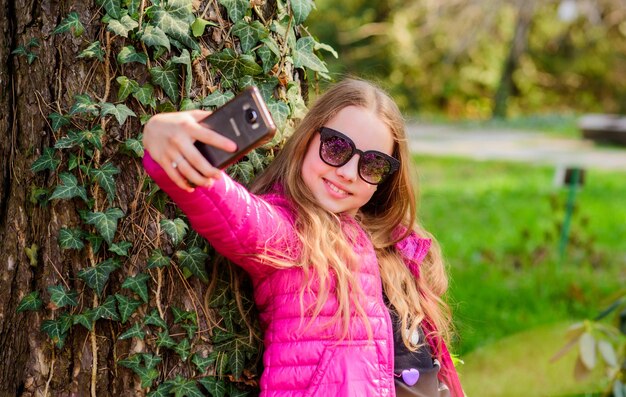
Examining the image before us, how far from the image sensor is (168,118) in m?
1.58

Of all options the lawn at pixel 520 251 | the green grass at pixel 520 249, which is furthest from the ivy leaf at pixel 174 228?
the green grass at pixel 520 249

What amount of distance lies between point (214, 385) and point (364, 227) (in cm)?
57

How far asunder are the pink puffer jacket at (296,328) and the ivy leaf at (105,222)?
0.27 metres

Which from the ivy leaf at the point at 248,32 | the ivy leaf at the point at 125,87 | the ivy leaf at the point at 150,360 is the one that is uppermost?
the ivy leaf at the point at 248,32

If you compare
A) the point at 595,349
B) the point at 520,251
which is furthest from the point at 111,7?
the point at 520,251

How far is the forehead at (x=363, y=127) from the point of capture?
81.6 inches

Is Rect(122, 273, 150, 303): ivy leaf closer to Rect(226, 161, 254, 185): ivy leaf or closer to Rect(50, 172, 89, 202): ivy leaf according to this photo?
Rect(50, 172, 89, 202): ivy leaf

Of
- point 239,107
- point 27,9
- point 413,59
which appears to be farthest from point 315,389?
point 413,59

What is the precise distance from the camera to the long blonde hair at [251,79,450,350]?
1.94m

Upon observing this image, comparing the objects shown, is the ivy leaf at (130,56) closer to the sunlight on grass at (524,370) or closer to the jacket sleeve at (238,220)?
the jacket sleeve at (238,220)

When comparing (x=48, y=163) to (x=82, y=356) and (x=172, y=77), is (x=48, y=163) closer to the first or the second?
(x=172, y=77)

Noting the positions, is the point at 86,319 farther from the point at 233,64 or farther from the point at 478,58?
the point at 478,58

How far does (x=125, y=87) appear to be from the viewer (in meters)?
1.88

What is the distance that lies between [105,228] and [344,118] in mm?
660
